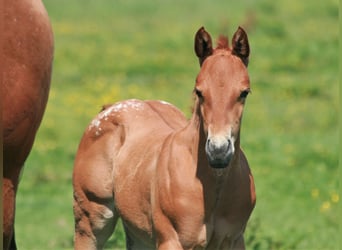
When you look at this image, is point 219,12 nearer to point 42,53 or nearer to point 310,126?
point 310,126

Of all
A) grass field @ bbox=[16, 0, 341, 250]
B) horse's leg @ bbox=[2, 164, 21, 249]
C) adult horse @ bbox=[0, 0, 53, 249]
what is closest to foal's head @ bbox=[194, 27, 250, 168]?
adult horse @ bbox=[0, 0, 53, 249]

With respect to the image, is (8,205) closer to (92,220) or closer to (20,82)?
(20,82)

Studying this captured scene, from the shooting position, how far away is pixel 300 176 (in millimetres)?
11891

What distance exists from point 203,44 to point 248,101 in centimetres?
1197

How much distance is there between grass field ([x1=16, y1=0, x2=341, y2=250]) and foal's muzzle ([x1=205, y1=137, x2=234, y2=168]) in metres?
2.28

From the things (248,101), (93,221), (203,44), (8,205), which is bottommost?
(248,101)

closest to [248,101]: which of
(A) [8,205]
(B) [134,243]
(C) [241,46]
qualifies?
(B) [134,243]

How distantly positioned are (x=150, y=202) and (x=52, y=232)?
4.69 meters

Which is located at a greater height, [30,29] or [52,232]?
[30,29]

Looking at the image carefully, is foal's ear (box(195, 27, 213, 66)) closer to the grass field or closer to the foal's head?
the foal's head

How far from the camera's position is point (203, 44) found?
4.72m

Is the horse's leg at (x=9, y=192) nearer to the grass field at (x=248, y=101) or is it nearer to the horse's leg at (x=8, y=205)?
the horse's leg at (x=8, y=205)

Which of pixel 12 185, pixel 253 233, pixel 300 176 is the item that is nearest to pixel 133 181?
pixel 12 185

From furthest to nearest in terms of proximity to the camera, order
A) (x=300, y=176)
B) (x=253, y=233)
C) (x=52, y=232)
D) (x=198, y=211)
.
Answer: (x=300, y=176)
(x=52, y=232)
(x=253, y=233)
(x=198, y=211)
